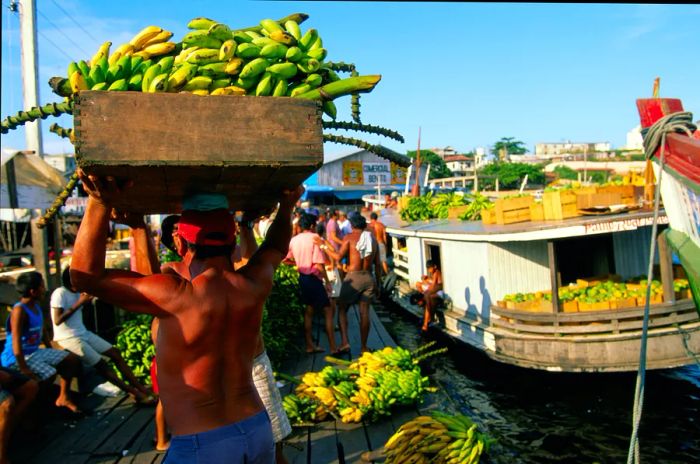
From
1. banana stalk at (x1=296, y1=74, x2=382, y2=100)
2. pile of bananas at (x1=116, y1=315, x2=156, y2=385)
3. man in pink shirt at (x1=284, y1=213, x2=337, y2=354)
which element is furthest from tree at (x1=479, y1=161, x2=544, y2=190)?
banana stalk at (x1=296, y1=74, x2=382, y2=100)

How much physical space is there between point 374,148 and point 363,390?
10.2 feet

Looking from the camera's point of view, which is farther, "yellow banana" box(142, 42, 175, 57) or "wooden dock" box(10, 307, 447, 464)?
"wooden dock" box(10, 307, 447, 464)

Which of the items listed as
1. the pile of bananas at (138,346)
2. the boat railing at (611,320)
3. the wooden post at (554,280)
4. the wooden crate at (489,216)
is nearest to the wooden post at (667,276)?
the boat railing at (611,320)

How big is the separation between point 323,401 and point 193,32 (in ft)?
12.9

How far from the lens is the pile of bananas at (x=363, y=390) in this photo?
548 cm

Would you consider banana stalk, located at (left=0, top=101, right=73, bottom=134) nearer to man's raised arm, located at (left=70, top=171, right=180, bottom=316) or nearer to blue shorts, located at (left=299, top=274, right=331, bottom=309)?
man's raised arm, located at (left=70, top=171, right=180, bottom=316)

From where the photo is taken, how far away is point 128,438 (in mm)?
5289

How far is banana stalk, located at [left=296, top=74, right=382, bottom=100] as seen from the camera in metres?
2.52

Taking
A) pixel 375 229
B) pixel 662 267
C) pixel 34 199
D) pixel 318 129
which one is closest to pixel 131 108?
pixel 318 129

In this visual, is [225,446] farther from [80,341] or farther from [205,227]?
[80,341]

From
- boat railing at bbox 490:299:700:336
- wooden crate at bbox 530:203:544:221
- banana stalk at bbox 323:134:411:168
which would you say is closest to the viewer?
banana stalk at bbox 323:134:411:168

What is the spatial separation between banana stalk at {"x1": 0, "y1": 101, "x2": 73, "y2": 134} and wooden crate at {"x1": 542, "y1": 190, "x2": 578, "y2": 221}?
856 cm

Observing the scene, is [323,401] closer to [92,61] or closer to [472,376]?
[92,61]

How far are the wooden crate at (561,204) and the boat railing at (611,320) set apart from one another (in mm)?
1791
